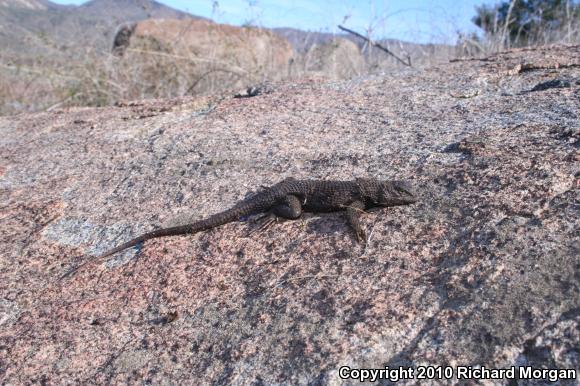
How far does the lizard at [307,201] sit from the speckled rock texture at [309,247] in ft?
0.22

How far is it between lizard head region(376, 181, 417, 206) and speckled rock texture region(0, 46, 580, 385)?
53 millimetres

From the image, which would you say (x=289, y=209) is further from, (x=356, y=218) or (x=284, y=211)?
(x=356, y=218)

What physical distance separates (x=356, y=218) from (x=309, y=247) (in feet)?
1.07

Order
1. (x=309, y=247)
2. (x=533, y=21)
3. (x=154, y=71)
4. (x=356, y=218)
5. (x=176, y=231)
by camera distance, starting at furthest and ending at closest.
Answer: (x=533, y=21) < (x=154, y=71) < (x=176, y=231) < (x=356, y=218) < (x=309, y=247)

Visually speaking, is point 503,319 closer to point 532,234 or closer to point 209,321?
point 532,234

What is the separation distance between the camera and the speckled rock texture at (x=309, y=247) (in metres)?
1.94

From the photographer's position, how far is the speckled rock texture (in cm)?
194

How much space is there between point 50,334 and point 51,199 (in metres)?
1.47

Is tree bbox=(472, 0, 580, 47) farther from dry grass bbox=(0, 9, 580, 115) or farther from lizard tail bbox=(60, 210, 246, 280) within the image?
lizard tail bbox=(60, 210, 246, 280)

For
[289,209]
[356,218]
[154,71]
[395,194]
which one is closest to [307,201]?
[289,209]

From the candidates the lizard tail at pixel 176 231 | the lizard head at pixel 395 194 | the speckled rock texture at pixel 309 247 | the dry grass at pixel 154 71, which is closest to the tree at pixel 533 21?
the dry grass at pixel 154 71

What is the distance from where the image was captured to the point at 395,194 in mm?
2779

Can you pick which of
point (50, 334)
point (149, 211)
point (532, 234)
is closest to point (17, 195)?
point (149, 211)

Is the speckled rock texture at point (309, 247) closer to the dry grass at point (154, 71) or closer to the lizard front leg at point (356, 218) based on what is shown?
the lizard front leg at point (356, 218)
